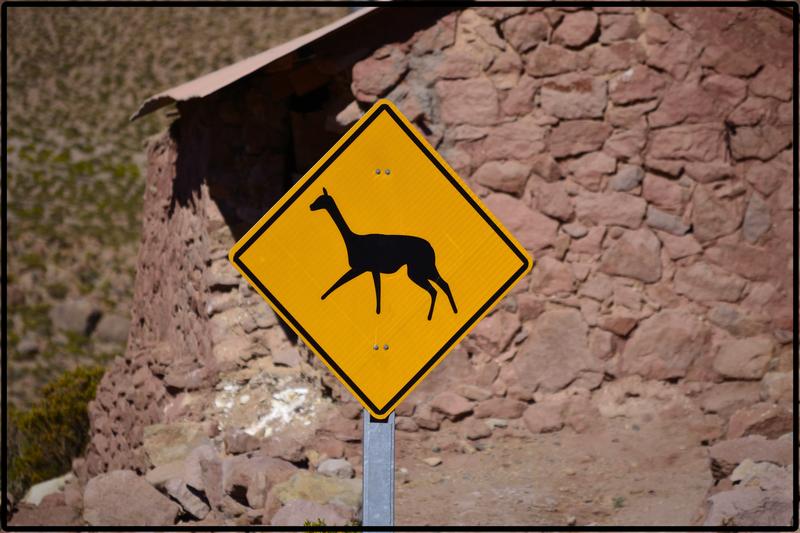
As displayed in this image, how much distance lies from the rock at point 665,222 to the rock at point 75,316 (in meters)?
16.5

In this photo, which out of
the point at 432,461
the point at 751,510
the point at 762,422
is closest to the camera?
the point at 751,510

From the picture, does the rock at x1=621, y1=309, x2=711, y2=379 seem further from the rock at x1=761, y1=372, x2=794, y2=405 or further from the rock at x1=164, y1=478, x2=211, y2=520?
the rock at x1=164, y1=478, x2=211, y2=520

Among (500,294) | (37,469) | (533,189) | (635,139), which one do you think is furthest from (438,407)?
(37,469)

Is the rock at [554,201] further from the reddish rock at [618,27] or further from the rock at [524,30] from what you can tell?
the reddish rock at [618,27]

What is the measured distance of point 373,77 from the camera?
261 inches

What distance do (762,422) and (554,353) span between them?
139 centimetres

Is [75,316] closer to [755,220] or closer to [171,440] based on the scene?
[171,440]

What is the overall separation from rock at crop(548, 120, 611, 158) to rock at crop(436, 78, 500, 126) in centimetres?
45

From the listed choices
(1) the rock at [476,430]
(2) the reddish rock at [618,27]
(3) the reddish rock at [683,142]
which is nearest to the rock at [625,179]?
(3) the reddish rock at [683,142]

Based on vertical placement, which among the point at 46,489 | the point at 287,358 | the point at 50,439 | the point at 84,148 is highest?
the point at 84,148

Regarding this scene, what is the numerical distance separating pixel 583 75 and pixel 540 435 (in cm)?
250

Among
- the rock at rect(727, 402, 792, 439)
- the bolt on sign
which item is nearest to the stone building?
the rock at rect(727, 402, 792, 439)

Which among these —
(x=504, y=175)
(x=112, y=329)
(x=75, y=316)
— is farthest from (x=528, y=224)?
(x=75, y=316)

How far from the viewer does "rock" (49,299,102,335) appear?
2097cm
